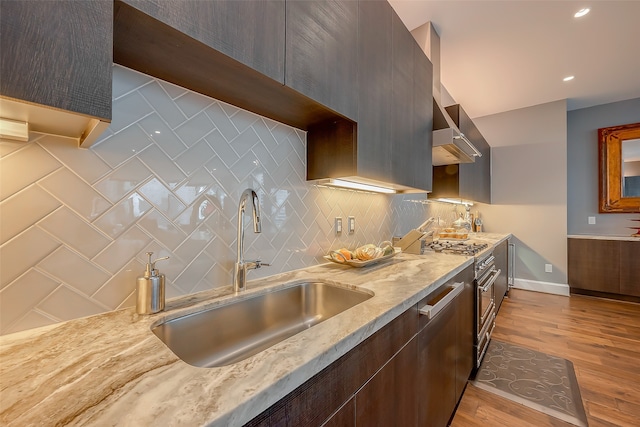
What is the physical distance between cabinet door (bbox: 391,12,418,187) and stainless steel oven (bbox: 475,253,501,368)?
0.96 metres

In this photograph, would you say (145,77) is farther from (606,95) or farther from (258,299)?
(606,95)

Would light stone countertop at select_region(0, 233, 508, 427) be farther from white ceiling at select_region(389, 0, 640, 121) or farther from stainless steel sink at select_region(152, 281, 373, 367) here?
white ceiling at select_region(389, 0, 640, 121)

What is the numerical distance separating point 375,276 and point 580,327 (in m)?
2.99

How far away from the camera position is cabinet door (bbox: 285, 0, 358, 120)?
2.91ft

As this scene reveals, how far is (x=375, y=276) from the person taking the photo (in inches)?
49.1

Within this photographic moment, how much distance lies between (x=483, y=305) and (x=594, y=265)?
307 cm

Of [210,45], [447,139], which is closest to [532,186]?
[447,139]

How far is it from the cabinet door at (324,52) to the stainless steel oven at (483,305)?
5.14ft

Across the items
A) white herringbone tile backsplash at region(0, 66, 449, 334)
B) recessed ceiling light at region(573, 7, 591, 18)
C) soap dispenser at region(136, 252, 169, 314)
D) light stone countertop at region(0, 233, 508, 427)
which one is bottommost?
light stone countertop at region(0, 233, 508, 427)

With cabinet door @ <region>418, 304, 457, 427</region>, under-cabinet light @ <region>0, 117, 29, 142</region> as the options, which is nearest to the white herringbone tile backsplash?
under-cabinet light @ <region>0, 117, 29, 142</region>

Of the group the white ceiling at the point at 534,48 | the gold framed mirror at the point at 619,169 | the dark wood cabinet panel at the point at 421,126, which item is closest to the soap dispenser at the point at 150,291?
the dark wood cabinet panel at the point at 421,126

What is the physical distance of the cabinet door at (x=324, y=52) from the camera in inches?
34.9

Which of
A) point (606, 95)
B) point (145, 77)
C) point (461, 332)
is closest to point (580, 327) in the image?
point (461, 332)

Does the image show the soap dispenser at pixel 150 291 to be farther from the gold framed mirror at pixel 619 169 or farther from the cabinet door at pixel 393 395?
the gold framed mirror at pixel 619 169
